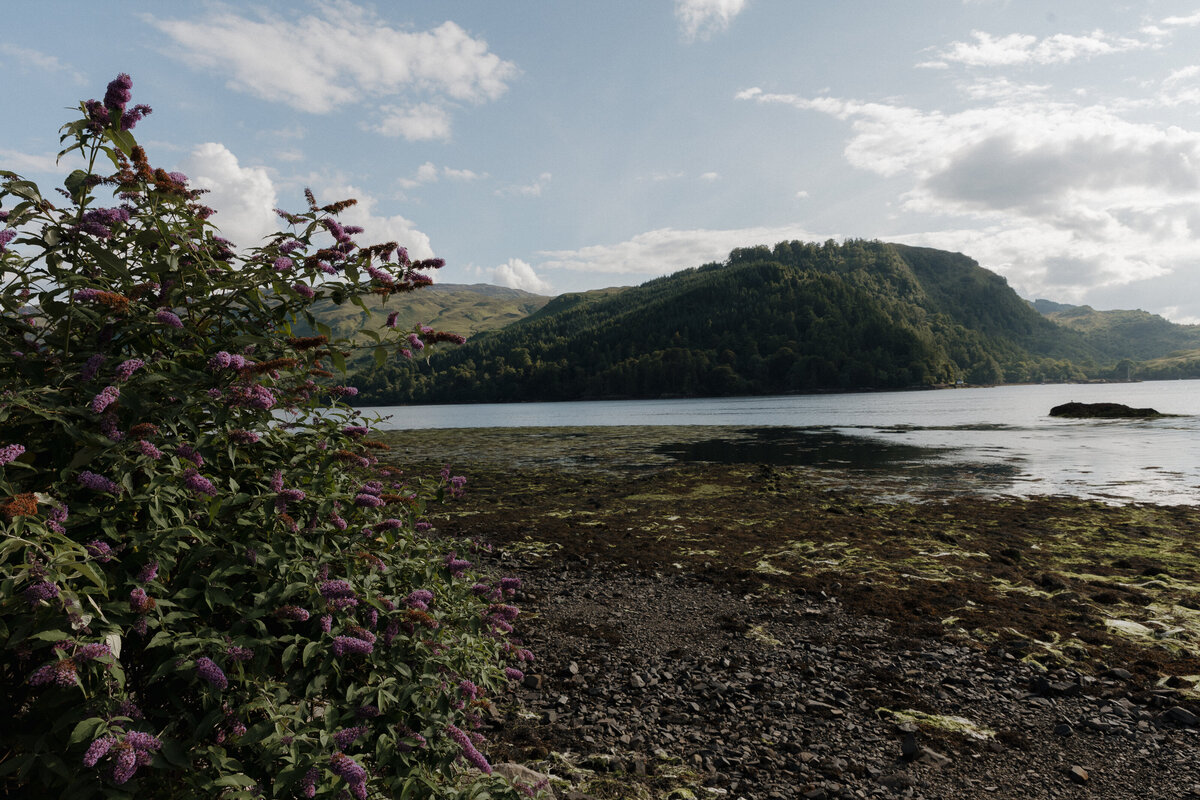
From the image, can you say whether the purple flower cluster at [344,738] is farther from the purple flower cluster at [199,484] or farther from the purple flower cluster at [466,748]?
the purple flower cluster at [199,484]

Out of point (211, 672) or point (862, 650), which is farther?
point (862, 650)

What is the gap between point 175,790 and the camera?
3.25 m

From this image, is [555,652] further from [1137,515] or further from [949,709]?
[1137,515]

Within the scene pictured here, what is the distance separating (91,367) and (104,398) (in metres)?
0.37

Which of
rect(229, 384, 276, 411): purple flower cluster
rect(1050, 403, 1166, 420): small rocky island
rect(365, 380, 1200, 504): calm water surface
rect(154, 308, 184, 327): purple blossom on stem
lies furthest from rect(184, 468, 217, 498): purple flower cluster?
rect(1050, 403, 1166, 420): small rocky island

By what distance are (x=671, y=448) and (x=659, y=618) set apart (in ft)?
119

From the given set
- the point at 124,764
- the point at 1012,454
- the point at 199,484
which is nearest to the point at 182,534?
the point at 199,484

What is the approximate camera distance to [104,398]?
2.91 meters

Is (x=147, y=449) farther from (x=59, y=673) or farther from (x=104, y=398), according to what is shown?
(x=59, y=673)

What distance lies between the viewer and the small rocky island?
64938 mm

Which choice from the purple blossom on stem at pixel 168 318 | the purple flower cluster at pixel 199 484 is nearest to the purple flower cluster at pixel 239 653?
the purple flower cluster at pixel 199 484

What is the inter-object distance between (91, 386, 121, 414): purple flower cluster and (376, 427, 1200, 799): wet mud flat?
555 centimetres

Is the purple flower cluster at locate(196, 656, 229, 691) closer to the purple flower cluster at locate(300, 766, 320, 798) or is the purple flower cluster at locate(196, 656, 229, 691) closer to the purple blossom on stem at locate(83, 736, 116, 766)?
the purple blossom on stem at locate(83, 736, 116, 766)

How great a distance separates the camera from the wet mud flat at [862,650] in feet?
21.9
